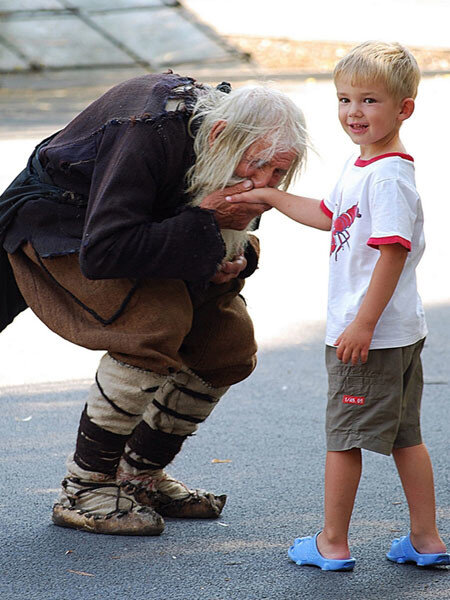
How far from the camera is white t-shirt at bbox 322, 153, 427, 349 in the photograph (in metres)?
2.46

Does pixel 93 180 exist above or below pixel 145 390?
above

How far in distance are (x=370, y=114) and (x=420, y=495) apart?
3.30ft

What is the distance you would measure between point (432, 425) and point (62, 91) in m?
11.5

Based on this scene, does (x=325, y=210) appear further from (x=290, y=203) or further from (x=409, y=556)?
(x=409, y=556)

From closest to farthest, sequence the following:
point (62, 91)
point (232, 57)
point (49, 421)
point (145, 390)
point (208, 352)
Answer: point (145, 390)
point (208, 352)
point (49, 421)
point (62, 91)
point (232, 57)

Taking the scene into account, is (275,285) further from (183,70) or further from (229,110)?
(183,70)

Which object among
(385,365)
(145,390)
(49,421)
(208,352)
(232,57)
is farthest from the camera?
(232,57)

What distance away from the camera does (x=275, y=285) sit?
5.98 metres

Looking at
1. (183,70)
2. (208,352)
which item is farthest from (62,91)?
(208,352)

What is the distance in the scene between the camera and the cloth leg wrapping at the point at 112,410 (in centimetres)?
278

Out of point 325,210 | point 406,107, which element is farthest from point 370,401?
point 406,107

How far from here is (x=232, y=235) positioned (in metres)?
2.88

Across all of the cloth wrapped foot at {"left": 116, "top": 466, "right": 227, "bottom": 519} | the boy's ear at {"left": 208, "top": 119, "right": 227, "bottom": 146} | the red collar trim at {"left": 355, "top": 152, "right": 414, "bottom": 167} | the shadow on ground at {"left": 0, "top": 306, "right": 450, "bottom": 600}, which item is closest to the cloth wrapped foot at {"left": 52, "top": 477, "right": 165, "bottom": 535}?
the shadow on ground at {"left": 0, "top": 306, "right": 450, "bottom": 600}

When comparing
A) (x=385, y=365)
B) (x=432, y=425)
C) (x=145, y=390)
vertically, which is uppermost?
(x=385, y=365)
